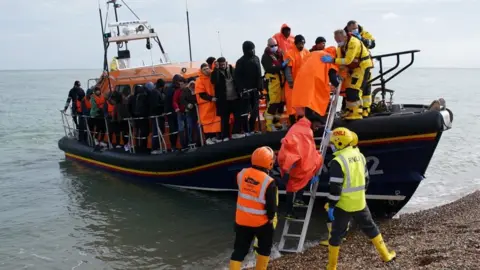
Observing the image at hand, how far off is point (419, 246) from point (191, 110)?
3.84 metres

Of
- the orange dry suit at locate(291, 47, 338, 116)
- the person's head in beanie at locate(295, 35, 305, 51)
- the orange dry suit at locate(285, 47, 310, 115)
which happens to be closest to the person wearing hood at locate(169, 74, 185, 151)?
the orange dry suit at locate(285, 47, 310, 115)

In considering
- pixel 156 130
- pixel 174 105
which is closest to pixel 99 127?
pixel 156 130

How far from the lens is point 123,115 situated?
859cm

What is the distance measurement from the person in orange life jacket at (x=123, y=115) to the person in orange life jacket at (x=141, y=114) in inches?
5.0

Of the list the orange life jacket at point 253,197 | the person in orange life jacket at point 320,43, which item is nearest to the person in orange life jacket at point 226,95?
the person in orange life jacket at point 320,43

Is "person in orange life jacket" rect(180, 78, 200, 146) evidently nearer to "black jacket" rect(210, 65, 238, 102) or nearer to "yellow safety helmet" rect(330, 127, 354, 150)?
"black jacket" rect(210, 65, 238, 102)

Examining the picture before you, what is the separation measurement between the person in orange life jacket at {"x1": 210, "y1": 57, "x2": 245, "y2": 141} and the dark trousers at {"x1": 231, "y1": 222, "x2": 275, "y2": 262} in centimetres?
262

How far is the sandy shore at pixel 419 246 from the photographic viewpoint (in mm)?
4445

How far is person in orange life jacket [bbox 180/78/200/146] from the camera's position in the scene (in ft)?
24.0

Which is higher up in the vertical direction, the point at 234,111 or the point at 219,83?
the point at 219,83

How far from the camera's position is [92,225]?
7.53 meters

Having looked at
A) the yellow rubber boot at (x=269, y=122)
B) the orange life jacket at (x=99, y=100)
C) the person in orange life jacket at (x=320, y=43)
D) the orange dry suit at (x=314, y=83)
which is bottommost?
the yellow rubber boot at (x=269, y=122)

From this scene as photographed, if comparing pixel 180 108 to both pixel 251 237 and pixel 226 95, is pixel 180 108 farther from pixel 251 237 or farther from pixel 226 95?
pixel 251 237

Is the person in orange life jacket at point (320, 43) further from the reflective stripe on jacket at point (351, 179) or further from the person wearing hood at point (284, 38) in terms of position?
the reflective stripe on jacket at point (351, 179)
